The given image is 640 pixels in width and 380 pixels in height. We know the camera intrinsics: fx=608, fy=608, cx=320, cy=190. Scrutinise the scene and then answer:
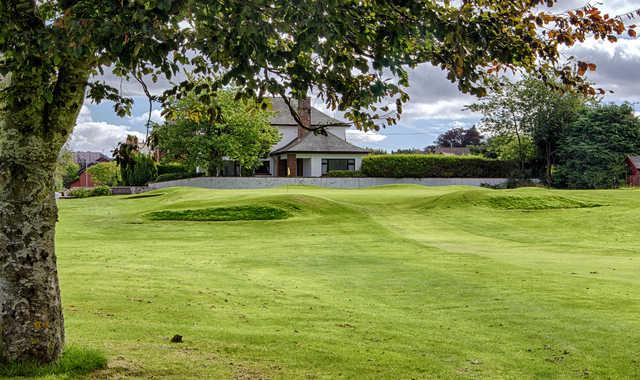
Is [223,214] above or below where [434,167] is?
below

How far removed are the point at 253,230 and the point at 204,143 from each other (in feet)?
98.8

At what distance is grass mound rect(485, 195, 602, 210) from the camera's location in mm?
34312

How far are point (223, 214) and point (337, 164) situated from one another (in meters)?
37.6

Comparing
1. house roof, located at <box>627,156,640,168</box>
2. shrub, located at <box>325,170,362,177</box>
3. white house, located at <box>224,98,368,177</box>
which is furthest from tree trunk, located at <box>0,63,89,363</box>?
house roof, located at <box>627,156,640,168</box>

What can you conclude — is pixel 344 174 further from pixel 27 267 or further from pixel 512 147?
pixel 27 267

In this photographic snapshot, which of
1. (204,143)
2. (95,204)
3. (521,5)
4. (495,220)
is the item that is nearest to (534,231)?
(495,220)

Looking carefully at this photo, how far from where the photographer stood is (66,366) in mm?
6250

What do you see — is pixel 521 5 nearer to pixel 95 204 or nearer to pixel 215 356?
pixel 215 356

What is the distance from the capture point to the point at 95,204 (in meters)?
45.6

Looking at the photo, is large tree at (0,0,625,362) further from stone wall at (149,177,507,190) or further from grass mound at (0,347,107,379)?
stone wall at (149,177,507,190)

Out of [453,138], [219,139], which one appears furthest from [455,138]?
[219,139]

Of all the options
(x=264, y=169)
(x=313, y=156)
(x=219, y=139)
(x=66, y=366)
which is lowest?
(x=66, y=366)

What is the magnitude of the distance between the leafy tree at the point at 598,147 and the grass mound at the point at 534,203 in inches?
1048

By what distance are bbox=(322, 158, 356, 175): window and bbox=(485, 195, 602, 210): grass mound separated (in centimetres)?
3394
